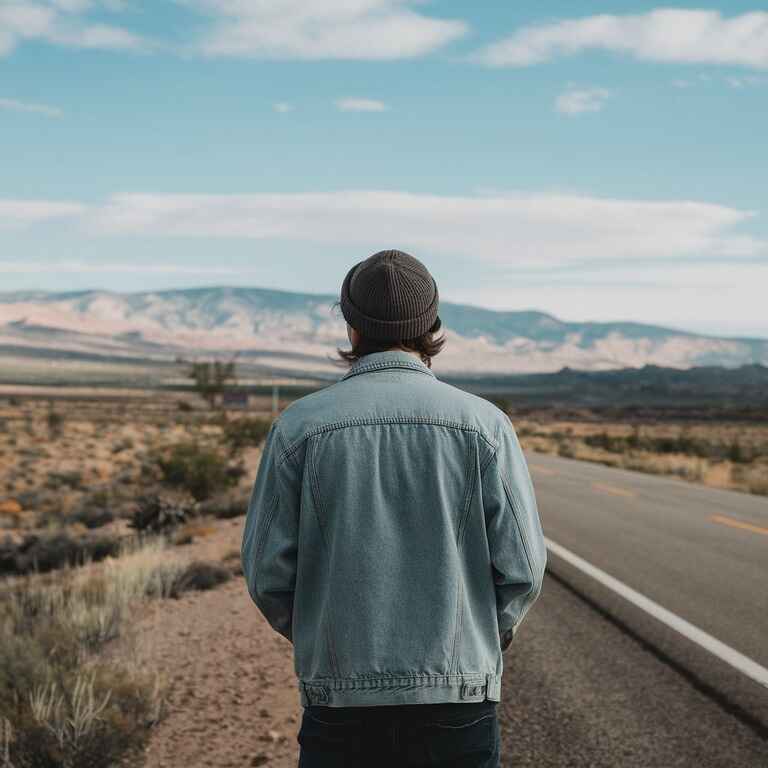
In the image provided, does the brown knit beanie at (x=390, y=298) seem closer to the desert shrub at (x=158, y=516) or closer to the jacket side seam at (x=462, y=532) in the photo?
the jacket side seam at (x=462, y=532)

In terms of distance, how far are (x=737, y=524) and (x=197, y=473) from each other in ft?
33.1

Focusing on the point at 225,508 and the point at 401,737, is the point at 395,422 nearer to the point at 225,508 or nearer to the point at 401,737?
the point at 401,737

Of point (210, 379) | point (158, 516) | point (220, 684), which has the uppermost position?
point (220, 684)

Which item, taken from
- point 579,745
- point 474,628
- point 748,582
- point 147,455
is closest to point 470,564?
point 474,628

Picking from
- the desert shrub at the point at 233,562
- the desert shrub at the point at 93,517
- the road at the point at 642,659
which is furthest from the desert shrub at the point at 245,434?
the road at the point at 642,659

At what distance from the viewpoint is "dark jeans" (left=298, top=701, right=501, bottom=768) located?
91.0 inches

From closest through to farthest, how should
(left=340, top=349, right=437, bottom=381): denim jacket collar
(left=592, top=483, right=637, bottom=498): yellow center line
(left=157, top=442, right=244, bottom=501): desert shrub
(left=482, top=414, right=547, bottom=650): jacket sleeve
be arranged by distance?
(left=482, top=414, right=547, bottom=650): jacket sleeve, (left=340, top=349, right=437, bottom=381): denim jacket collar, (left=592, top=483, right=637, bottom=498): yellow center line, (left=157, top=442, right=244, bottom=501): desert shrub

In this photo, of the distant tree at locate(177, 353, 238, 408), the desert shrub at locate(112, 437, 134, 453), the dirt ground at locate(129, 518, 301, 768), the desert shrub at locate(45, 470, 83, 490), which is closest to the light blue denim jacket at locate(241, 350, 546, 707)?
the dirt ground at locate(129, 518, 301, 768)

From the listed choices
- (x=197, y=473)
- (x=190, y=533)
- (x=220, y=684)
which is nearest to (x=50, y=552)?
(x=190, y=533)

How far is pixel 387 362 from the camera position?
100 inches

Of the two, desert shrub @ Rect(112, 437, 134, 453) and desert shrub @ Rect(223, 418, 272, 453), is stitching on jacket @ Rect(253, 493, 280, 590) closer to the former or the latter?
desert shrub @ Rect(223, 418, 272, 453)

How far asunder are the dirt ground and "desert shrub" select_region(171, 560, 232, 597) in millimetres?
259

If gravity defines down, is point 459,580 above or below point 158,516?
above

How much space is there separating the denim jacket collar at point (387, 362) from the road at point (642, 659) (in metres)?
2.72
